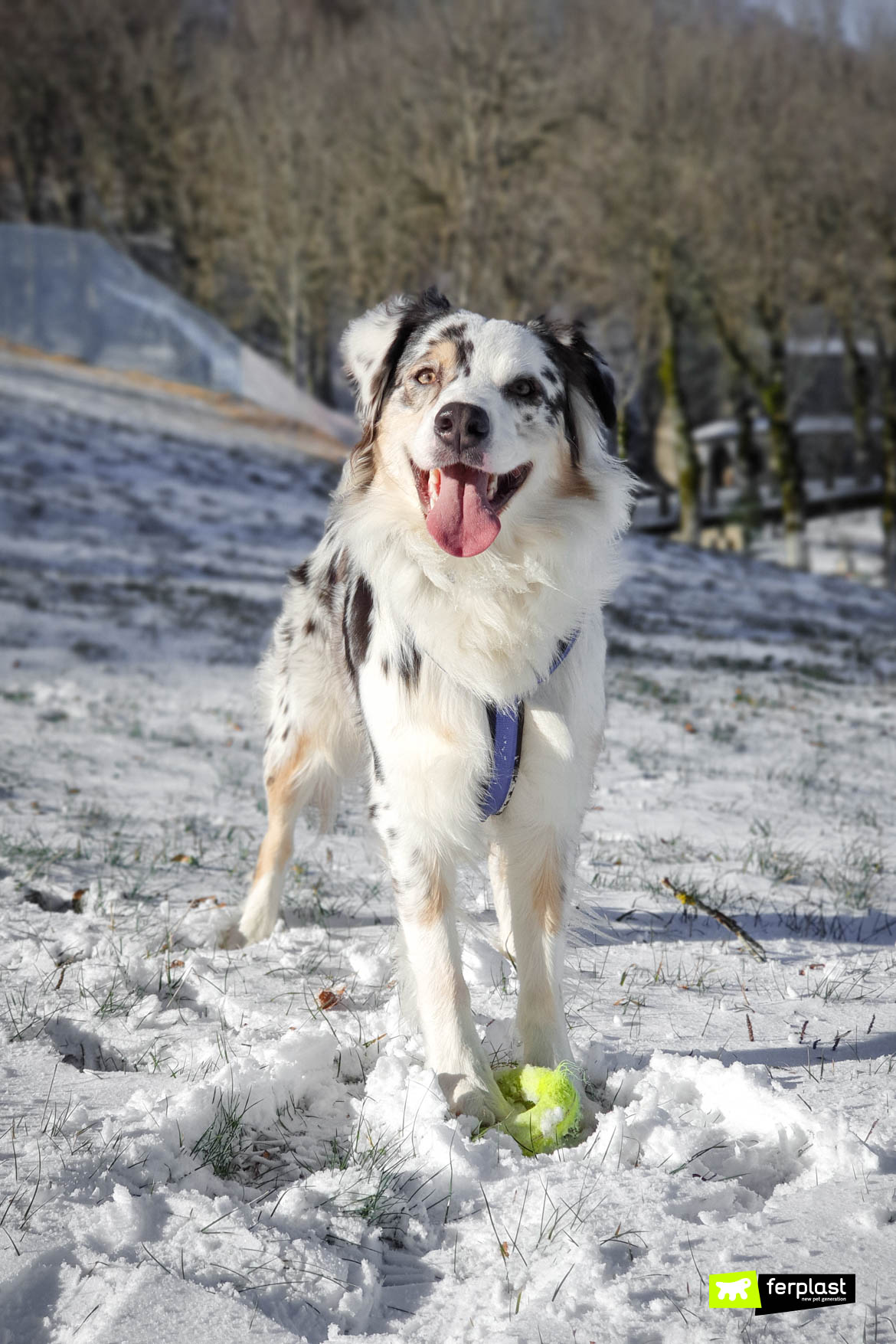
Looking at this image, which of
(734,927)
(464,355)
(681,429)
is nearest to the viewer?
(464,355)

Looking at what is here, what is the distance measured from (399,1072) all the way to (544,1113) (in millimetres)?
395

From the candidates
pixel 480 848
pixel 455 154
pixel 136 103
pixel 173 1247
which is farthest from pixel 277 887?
pixel 136 103

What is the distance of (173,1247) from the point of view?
2051mm

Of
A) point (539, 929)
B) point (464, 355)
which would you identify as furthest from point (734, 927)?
point (464, 355)

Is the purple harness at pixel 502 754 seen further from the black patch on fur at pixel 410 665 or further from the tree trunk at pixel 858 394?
the tree trunk at pixel 858 394

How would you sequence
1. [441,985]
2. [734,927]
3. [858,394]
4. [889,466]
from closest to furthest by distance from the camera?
[441,985] → [734,927] → [889,466] → [858,394]

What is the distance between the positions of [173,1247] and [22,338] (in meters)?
28.4

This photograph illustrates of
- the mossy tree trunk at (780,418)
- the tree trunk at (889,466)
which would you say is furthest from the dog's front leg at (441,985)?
the tree trunk at (889,466)

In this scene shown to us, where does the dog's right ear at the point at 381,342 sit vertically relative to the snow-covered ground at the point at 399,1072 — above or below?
above

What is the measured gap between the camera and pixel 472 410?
284 centimetres

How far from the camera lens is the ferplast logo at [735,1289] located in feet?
6.43

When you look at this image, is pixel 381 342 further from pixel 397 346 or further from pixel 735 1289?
pixel 735 1289

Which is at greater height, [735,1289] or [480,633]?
[480,633]

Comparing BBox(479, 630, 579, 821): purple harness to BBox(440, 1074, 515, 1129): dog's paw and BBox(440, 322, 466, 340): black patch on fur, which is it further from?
BBox(440, 322, 466, 340): black patch on fur
